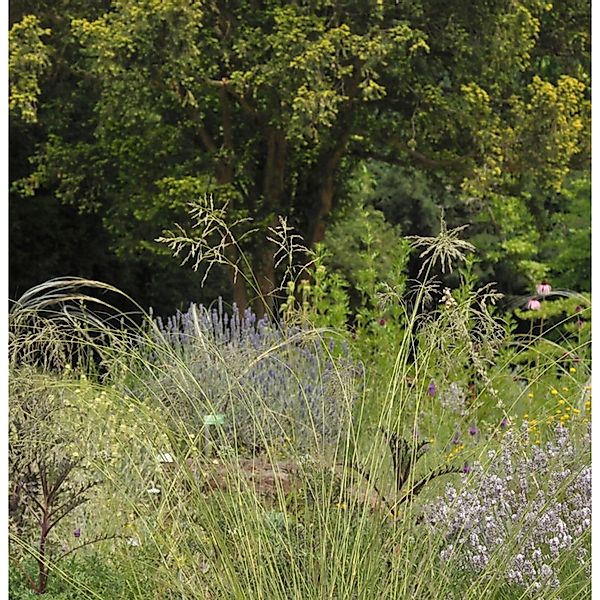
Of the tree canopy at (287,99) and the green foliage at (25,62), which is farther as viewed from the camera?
the green foliage at (25,62)

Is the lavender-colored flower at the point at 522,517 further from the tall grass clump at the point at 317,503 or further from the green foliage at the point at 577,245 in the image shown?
the green foliage at the point at 577,245

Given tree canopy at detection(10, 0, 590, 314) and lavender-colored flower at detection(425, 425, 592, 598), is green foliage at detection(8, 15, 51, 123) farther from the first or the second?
lavender-colored flower at detection(425, 425, 592, 598)

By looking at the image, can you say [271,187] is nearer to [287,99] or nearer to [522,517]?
[287,99]

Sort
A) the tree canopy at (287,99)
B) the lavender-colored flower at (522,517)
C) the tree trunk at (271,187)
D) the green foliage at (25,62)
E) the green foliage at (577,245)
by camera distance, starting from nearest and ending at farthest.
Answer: the lavender-colored flower at (522,517)
the tree canopy at (287,99)
the green foliage at (25,62)
the tree trunk at (271,187)
the green foliage at (577,245)

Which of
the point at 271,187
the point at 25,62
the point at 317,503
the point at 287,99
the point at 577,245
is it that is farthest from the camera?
the point at 577,245

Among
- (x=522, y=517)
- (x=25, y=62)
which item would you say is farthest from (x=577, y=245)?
(x=522, y=517)

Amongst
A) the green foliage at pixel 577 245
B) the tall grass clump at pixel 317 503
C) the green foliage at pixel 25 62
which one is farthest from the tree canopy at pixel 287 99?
the tall grass clump at pixel 317 503

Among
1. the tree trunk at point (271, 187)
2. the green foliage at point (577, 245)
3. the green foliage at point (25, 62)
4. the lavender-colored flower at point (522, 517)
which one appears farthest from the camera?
the green foliage at point (577, 245)

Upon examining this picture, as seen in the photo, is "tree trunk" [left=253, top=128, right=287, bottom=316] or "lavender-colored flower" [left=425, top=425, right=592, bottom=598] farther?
"tree trunk" [left=253, top=128, right=287, bottom=316]

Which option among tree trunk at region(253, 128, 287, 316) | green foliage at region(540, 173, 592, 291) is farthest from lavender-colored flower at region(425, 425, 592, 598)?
green foliage at region(540, 173, 592, 291)

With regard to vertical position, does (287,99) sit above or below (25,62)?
below
